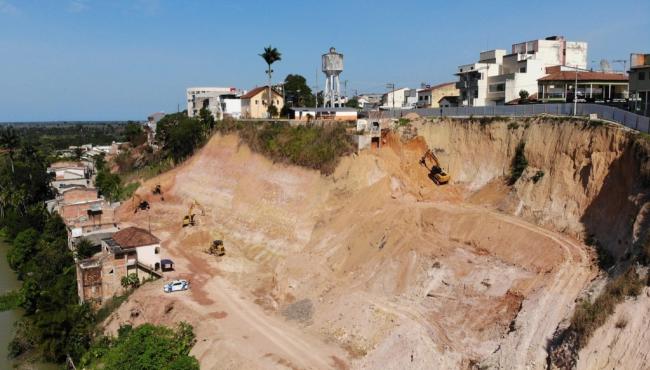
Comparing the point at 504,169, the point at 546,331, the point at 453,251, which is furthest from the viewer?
the point at 504,169

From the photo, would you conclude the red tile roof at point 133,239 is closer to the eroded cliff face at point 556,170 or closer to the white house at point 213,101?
the eroded cliff face at point 556,170

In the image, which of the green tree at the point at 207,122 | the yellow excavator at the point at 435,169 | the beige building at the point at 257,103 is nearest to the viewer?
the yellow excavator at the point at 435,169

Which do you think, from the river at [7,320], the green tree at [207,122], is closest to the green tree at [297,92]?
the green tree at [207,122]

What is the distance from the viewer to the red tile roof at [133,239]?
3644 cm

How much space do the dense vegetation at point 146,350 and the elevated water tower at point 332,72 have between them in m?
37.0

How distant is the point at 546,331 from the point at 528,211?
12142mm

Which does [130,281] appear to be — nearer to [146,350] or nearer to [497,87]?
[146,350]

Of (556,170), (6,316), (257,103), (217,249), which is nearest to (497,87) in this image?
(556,170)

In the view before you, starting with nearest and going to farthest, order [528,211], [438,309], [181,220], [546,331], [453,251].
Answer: [546,331] < [438,309] < [453,251] < [528,211] < [181,220]

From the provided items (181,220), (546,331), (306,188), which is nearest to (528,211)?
(546,331)

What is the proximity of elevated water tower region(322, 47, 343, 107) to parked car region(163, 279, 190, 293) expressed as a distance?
3093 centimetres

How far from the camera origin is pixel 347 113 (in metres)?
52.5

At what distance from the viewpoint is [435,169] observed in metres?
41.1

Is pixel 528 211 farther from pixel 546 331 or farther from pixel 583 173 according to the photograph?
pixel 546 331
